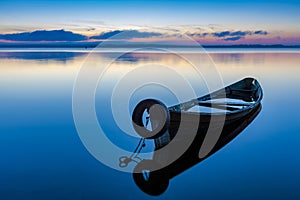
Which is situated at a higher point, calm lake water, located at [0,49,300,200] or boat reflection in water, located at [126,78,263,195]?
boat reflection in water, located at [126,78,263,195]

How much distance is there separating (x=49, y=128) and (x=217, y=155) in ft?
13.1

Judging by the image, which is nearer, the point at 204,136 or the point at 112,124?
the point at 204,136

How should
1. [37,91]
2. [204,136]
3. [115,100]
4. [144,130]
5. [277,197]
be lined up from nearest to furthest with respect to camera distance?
1. [277,197]
2. [144,130]
3. [204,136]
4. [115,100]
5. [37,91]

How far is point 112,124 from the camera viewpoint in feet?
26.0

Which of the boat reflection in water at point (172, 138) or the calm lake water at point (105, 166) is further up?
the boat reflection in water at point (172, 138)

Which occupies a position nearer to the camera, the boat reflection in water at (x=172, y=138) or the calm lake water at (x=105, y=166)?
the calm lake water at (x=105, y=166)

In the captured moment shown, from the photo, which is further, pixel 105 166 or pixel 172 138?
pixel 105 166

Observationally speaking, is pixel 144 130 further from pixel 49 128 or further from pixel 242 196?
pixel 49 128

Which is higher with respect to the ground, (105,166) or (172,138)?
(172,138)

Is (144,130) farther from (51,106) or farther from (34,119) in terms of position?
(51,106)

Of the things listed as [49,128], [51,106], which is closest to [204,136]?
[49,128]

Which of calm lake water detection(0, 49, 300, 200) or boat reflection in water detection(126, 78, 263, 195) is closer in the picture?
calm lake water detection(0, 49, 300, 200)

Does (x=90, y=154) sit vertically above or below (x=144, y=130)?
below

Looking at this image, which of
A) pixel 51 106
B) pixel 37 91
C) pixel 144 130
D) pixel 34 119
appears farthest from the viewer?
pixel 37 91
